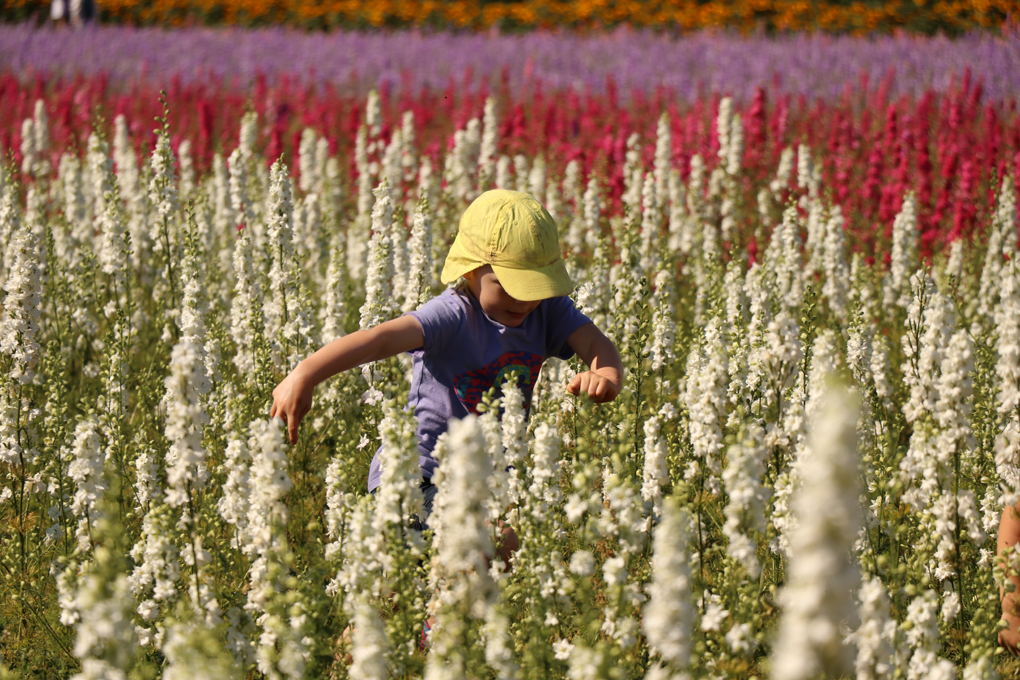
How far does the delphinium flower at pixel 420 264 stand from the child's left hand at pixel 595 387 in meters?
1.36

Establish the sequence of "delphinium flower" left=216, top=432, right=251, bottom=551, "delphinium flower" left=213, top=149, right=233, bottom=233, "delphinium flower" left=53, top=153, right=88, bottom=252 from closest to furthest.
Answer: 1. "delphinium flower" left=216, top=432, right=251, bottom=551
2. "delphinium flower" left=53, top=153, right=88, bottom=252
3. "delphinium flower" left=213, top=149, right=233, bottom=233

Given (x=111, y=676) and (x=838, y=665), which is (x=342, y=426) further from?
(x=838, y=665)

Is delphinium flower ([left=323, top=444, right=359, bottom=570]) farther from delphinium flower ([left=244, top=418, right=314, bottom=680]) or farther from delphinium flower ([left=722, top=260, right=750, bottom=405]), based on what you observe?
delphinium flower ([left=722, top=260, right=750, bottom=405])

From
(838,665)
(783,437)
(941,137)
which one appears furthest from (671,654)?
(941,137)

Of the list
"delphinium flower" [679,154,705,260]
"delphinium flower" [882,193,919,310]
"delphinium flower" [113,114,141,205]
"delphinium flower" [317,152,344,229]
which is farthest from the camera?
"delphinium flower" [113,114,141,205]

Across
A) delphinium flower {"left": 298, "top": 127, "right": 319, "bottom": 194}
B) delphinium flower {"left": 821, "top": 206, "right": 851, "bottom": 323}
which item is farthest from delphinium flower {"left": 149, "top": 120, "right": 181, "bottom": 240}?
delphinium flower {"left": 821, "top": 206, "right": 851, "bottom": 323}

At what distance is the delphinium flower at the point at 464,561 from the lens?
1925 mm

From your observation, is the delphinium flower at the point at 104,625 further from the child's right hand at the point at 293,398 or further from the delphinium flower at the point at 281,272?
the delphinium flower at the point at 281,272

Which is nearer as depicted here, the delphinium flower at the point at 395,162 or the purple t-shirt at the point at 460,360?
the purple t-shirt at the point at 460,360

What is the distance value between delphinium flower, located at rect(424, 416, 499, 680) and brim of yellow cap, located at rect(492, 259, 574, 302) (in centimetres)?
95

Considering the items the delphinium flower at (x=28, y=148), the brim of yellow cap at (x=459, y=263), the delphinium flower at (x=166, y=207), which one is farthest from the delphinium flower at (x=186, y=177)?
the brim of yellow cap at (x=459, y=263)

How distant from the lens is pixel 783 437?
10.6 ft

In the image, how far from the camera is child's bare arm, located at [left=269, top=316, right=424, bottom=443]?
9.08ft

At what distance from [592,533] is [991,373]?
8.17ft
